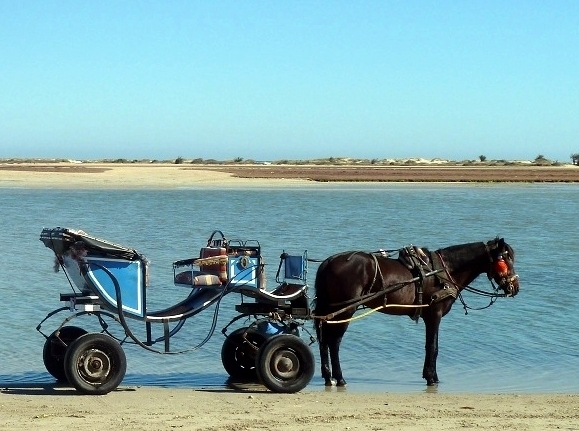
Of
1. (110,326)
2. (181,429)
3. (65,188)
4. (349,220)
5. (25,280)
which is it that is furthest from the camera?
(65,188)

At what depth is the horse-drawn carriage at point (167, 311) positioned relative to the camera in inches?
381

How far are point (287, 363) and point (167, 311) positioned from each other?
123 cm

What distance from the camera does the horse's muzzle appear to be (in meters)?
11.4

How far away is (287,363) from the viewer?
1016 cm

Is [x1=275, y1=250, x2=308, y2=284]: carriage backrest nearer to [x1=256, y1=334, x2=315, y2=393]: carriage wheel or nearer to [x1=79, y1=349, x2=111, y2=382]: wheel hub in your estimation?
[x1=256, y1=334, x2=315, y2=393]: carriage wheel

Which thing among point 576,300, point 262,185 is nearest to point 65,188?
point 262,185

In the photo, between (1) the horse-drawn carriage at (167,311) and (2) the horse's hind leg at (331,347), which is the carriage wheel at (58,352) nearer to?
(1) the horse-drawn carriage at (167,311)

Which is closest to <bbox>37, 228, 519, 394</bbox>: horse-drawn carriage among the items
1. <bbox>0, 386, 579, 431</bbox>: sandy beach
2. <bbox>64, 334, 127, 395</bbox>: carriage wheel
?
<bbox>64, 334, 127, 395</bbox>: carriage wheel

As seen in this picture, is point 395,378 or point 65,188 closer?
point 395,378

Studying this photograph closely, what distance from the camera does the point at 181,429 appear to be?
8.02 m

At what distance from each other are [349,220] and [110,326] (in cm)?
2078

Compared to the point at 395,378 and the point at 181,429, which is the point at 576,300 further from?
the point at 181,429

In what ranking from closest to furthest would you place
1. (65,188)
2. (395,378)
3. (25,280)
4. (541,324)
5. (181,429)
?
(181,429)
(395,378)
(541,324)
(25,280)
(65,188)

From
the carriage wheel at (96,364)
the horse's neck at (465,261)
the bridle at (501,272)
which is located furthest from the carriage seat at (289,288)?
the bridle at (501,272)
